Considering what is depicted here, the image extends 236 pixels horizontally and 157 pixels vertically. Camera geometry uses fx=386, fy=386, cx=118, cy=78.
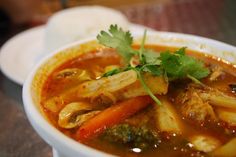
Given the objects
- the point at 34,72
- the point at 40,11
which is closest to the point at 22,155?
the point at 34,72

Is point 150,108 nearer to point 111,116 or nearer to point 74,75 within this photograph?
point 111,116

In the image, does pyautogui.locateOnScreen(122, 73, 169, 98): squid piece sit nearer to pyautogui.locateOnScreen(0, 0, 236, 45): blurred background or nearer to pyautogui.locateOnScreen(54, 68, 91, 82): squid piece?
pyautogui.locateOnScreen(54, 68, 91, 82): squid piece

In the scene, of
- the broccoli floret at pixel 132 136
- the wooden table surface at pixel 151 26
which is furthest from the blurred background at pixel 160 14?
the broccoli floret at pixel 132 136

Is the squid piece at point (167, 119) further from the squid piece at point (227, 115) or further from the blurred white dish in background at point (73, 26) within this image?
the blurred white dish in background at point (73, 26)

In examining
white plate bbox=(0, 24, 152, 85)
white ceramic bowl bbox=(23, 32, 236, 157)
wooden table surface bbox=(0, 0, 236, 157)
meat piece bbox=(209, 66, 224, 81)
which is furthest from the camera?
white plate bbox=(0, 24, 152, 85)

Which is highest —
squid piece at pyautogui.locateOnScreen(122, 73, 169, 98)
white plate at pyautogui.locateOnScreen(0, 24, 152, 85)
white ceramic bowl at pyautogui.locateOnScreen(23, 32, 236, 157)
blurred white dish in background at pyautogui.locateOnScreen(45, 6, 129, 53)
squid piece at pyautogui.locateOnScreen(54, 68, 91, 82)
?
squid piece at pyautogui.locateOnScreen(122, 73, 169, 98)

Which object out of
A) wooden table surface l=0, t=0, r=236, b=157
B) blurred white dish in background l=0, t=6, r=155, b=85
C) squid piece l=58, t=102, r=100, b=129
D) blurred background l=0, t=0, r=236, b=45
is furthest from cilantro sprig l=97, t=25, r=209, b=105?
blurred background l=0, t=0, r=236, b=45

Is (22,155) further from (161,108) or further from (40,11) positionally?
(40,11)

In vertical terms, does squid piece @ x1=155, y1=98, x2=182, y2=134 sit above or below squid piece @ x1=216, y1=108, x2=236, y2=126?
below
